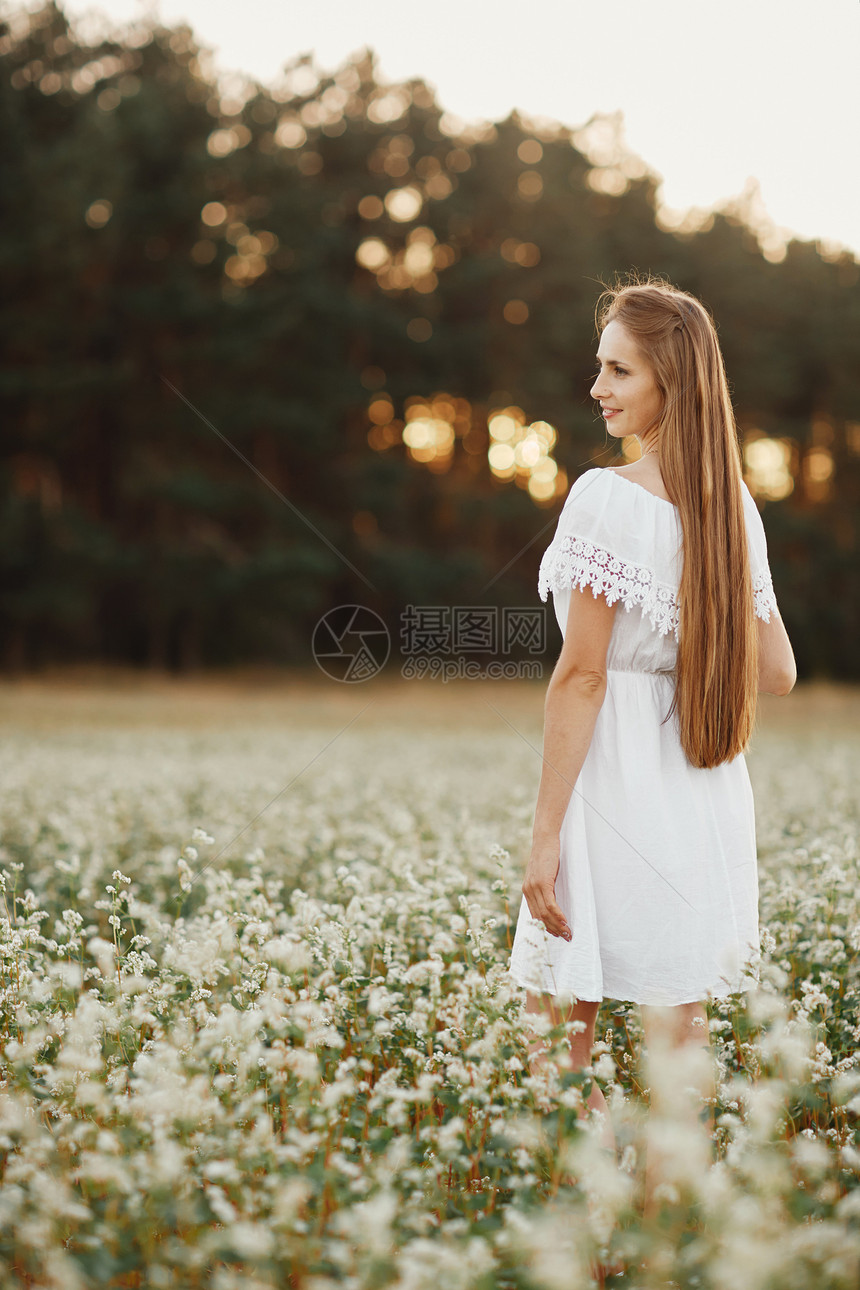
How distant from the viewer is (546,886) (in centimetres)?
288

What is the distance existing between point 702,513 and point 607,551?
1.09 feet

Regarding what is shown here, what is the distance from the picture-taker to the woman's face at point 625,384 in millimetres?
3000

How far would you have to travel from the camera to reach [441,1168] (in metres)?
2.88

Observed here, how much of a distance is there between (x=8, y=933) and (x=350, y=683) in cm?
2752

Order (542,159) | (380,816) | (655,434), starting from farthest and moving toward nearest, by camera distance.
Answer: (542,159)
(380,816)
(655,434)

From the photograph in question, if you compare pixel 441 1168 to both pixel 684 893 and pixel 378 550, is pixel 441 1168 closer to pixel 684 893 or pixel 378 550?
pixel 684 893

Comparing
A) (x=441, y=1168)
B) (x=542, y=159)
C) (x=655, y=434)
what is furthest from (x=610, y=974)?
(x=542, y=159)

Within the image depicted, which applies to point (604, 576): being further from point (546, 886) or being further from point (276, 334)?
point (276, 334)

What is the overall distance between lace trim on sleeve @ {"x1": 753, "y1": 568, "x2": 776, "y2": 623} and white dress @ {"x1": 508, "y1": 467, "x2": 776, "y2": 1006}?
0.38m

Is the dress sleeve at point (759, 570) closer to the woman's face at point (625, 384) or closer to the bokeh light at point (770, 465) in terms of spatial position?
the woman's face at point (625, 384)

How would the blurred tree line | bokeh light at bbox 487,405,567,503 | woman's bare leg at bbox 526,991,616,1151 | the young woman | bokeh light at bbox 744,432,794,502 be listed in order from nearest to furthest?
the young woman → woman's bare leg at bbox 526,991,616,1151 → the blurred tree line → bokeh light at bbox 487,405,567,503 → bokeh light at bbox 744,432,794,502

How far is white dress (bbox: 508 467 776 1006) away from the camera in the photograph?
2.86 metres

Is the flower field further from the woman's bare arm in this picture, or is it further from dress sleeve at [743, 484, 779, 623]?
dress sleeve at [743, 484, 779, 623]

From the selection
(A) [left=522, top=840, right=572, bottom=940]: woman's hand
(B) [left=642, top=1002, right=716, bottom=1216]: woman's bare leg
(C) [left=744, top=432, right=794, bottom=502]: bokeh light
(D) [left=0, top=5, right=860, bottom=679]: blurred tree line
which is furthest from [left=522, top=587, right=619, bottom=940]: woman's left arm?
(C) [left=744, top=432, right=794, bottom=502]: bokeh light
